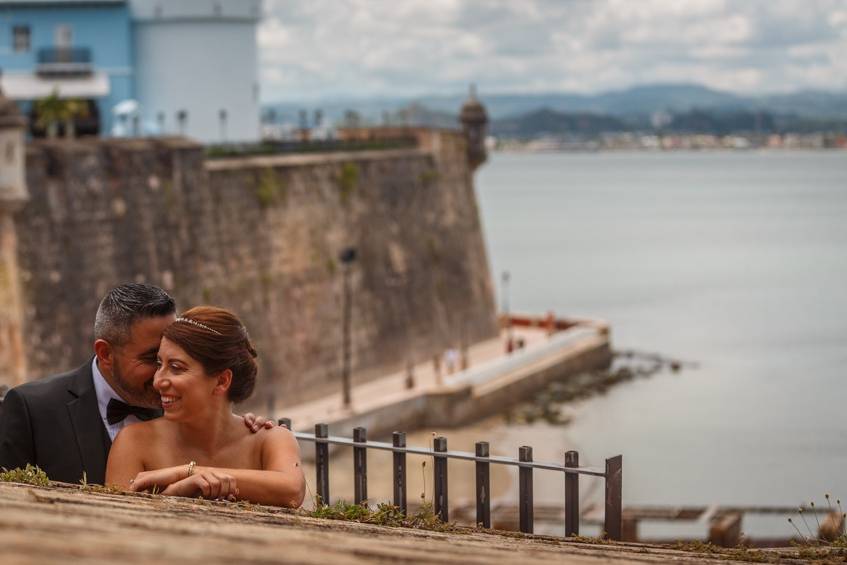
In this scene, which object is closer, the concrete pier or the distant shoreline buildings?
the concrete pier

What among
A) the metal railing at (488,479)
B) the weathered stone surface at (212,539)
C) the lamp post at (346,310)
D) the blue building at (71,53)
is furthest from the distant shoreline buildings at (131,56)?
the weathered stone surface at (212,539)

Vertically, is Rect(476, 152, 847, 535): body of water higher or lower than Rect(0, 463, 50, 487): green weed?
lower

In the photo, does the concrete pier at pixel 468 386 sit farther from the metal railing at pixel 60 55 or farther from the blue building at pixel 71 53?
the metal railing at pixel 60 55

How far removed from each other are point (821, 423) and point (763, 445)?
3390 millimetres

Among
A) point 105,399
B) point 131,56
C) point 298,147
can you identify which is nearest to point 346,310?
point 298,147

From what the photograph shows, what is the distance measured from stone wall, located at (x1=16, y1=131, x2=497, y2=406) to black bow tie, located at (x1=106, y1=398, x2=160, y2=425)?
1491 cm

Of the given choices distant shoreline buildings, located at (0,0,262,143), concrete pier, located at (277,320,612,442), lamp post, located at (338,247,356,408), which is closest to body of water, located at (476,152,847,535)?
concrete pier, located at (277,320,612,442)

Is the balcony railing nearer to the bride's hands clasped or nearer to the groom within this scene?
the groom

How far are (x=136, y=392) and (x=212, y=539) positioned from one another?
150 centimetres

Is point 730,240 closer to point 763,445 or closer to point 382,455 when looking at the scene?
point 763,445

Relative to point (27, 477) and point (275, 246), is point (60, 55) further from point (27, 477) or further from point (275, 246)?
point (27, 477)

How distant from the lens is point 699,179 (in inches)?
7702

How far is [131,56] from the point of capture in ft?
101

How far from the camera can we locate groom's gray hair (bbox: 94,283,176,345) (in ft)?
14.9
